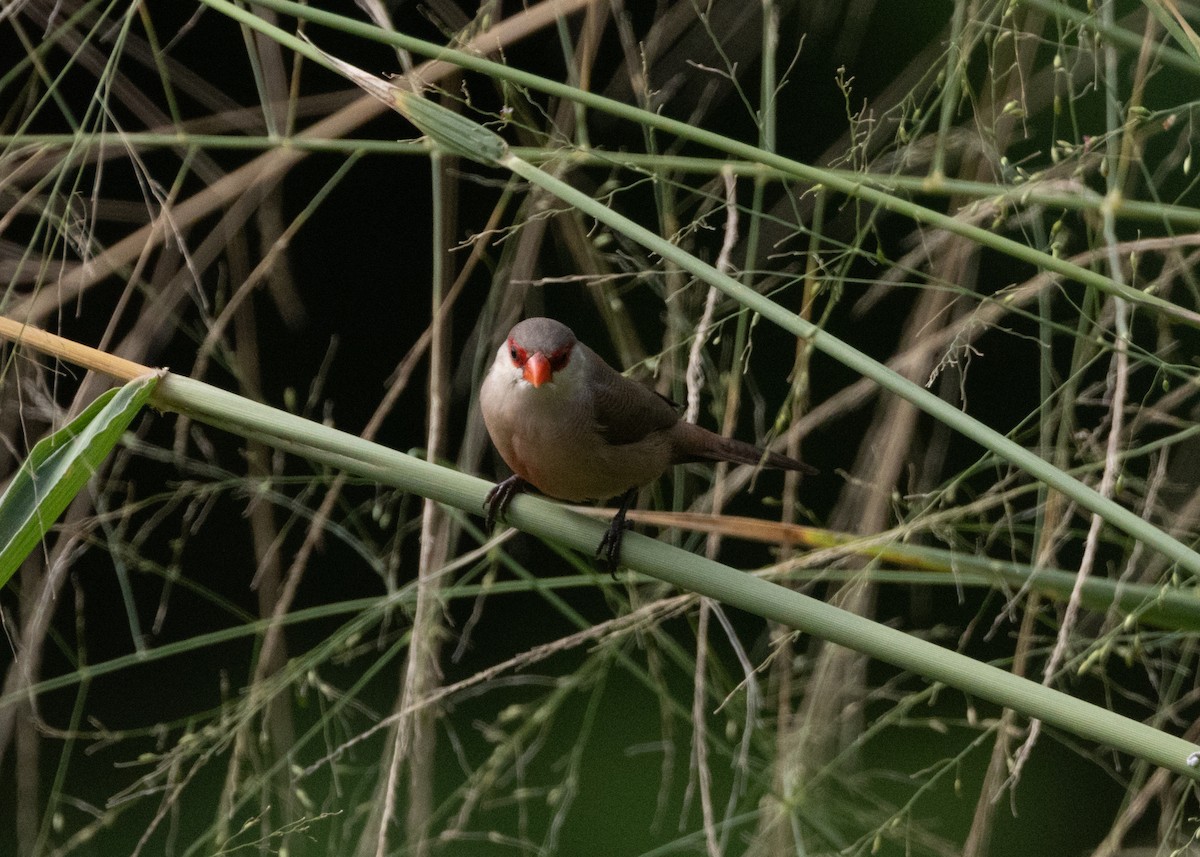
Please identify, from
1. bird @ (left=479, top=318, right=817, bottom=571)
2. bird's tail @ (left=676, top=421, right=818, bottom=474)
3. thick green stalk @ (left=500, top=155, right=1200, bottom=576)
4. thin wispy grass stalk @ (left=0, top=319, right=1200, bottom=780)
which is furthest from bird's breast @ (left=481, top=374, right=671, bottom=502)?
thick green stalk @ (left=500, top=155, right=1200, bottom=576)

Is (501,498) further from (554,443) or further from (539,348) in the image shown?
(539,348)

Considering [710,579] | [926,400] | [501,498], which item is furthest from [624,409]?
[926,400]

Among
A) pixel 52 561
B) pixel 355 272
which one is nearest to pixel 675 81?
pixel 52 561

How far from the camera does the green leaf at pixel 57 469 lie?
1.38 m

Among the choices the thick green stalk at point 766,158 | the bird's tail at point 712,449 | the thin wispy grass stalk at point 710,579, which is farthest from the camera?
the bird's tail at point 712,449

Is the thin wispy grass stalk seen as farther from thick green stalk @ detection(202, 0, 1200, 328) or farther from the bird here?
the bird

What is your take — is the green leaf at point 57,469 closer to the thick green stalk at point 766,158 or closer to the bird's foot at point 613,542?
the thick green stalk at point 766,158

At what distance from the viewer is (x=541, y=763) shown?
130 inches

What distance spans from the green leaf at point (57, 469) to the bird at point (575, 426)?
0.82 meters

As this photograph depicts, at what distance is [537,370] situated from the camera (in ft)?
7.26

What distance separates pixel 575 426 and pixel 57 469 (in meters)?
0.97

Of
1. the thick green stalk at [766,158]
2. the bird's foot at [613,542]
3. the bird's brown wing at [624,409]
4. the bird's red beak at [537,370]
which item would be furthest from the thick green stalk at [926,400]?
the bird's brown wing at [624,409]

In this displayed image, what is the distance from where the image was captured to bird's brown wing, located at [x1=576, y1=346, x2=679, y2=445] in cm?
229

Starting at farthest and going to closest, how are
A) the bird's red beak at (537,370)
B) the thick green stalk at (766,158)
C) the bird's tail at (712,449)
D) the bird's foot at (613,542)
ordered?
the bird's tail at (712,449), the bird's red beak at (537,370), the bird's foot at (613,542), the thick green stalk at (766,158)
